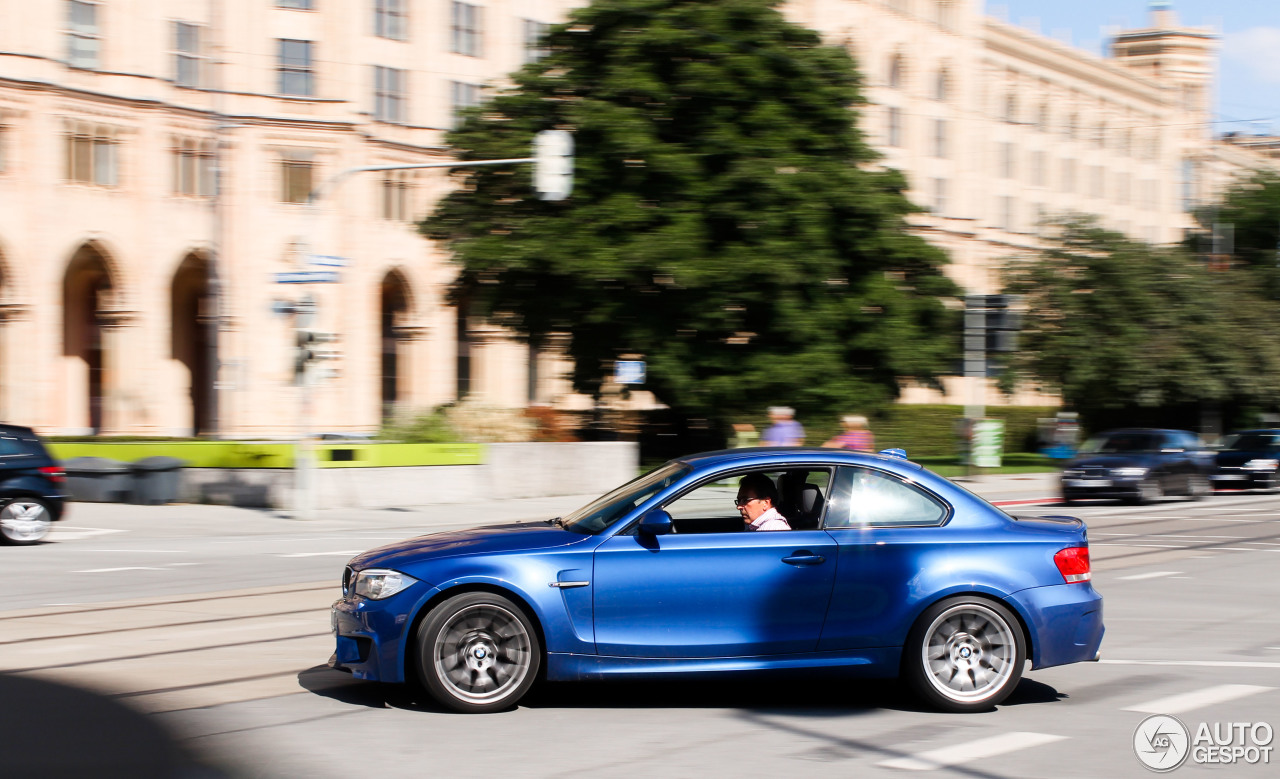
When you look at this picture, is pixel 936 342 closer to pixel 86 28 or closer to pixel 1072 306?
pixel 1072 306

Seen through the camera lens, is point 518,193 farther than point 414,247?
No

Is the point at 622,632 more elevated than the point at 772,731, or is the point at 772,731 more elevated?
the point at 622,632

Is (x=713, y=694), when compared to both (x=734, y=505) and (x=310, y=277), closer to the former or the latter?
(x=734, y=505)

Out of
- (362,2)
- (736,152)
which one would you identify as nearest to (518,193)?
(736,152)

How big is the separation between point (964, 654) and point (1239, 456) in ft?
89.5

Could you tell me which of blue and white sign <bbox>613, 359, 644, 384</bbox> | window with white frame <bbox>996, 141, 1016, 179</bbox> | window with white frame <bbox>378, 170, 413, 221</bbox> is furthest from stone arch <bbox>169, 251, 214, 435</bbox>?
window with white frame <bbox>996, 141, 1016, 179</bbox>

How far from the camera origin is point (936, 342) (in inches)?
1257

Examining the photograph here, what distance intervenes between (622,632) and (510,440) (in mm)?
22468

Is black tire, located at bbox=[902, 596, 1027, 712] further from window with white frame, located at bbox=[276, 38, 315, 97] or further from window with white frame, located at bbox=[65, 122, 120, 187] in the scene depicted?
window with white frame, located at bbox=[276, 38, 315, 97]

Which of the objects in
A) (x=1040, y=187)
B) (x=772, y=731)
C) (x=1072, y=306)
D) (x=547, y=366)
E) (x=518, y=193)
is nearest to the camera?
(x=772, y=731)

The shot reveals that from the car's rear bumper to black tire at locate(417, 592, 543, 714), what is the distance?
8.77 ft

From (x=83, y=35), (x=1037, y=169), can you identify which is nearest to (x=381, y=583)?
(x=83, y=35)

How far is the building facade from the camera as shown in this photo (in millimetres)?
41500

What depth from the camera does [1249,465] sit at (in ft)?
102
